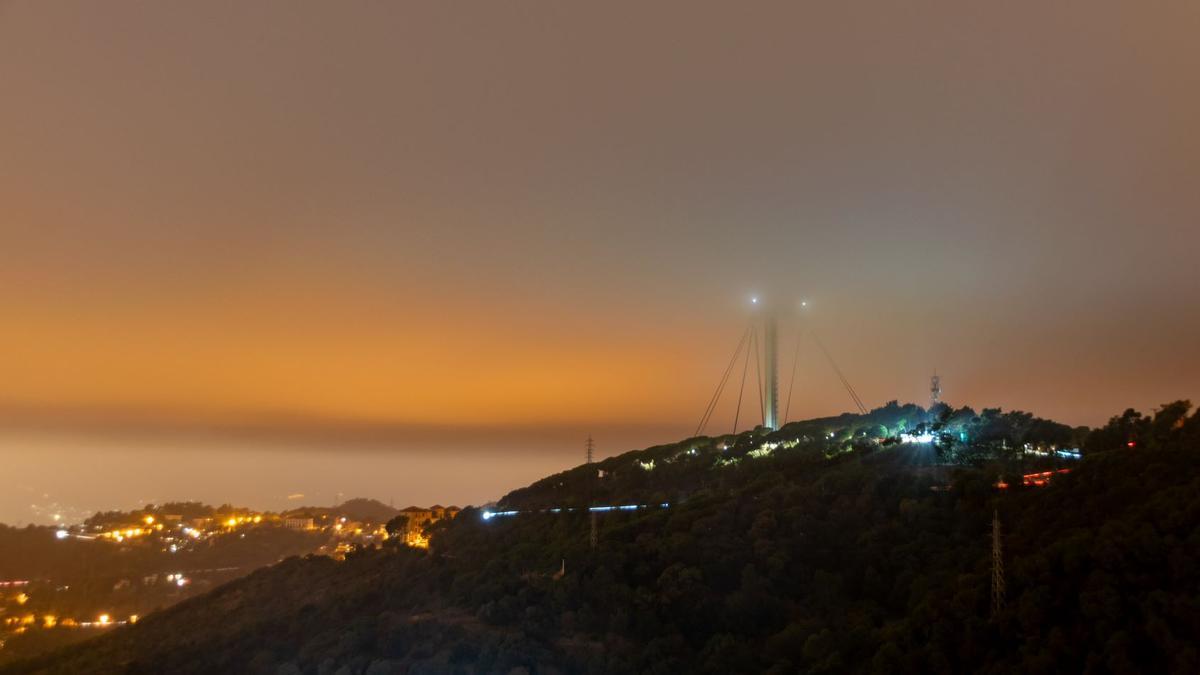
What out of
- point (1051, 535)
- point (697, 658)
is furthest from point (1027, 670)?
point (697, 658)

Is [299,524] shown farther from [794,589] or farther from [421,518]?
[794,589]

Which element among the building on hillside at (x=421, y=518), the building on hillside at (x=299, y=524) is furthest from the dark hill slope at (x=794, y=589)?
the building on hillside at (x=299, y=524)

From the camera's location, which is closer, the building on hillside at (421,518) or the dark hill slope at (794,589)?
the dark hill slope at (794,589)

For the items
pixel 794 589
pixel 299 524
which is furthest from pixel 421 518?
pixel 794 589

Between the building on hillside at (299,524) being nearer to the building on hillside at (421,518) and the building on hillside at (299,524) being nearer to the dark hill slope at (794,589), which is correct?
the building on hillside at (421,518)

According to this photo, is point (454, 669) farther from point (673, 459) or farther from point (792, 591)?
point (673, 459)

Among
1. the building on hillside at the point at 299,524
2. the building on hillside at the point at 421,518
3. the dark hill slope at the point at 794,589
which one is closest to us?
the dark hill slope at the point at 794,589

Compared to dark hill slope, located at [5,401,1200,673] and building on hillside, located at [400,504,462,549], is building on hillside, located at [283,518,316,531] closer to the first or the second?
building on hillside, located at [400,504,462,549]

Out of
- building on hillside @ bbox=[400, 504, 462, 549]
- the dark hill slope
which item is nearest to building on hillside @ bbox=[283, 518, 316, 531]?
building on hillside @ bbox=[400, 504, 462, 549]
